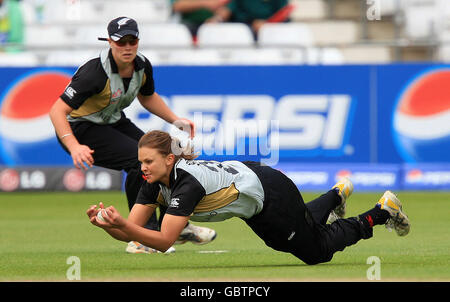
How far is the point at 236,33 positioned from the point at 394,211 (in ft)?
33.4

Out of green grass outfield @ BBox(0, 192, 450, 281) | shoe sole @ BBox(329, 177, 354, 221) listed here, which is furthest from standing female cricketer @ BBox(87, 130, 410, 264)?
shoe sole @ BBox(329, 177, 354, 221)

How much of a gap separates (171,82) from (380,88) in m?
3.26

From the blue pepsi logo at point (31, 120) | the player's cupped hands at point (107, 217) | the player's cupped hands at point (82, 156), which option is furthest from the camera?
the blue pepsi logo at point (31, 120)

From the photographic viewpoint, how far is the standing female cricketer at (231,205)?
22.2ft

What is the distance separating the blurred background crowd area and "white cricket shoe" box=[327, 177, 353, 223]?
7.53 meters

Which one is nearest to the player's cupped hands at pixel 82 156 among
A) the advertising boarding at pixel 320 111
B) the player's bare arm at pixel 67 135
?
the player's bare arm at pixel 67 135

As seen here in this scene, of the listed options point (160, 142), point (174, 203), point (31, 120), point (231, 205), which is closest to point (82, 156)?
point (160, 142)

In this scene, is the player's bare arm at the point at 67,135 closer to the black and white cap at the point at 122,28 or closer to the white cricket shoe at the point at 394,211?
the black and white cap at the point at 122,28

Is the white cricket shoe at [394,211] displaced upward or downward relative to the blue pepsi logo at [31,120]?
upward

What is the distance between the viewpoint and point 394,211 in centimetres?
778

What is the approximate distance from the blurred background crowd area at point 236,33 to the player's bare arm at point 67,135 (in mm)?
7838

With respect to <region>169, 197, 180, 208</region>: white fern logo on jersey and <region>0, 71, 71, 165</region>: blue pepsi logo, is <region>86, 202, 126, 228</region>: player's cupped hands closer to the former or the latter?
<region>169, 197, 180, 208</region>: white fern logo on jersey

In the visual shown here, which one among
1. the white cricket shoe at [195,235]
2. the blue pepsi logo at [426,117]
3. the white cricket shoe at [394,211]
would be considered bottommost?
the blue pepsi logo at [426,117]
